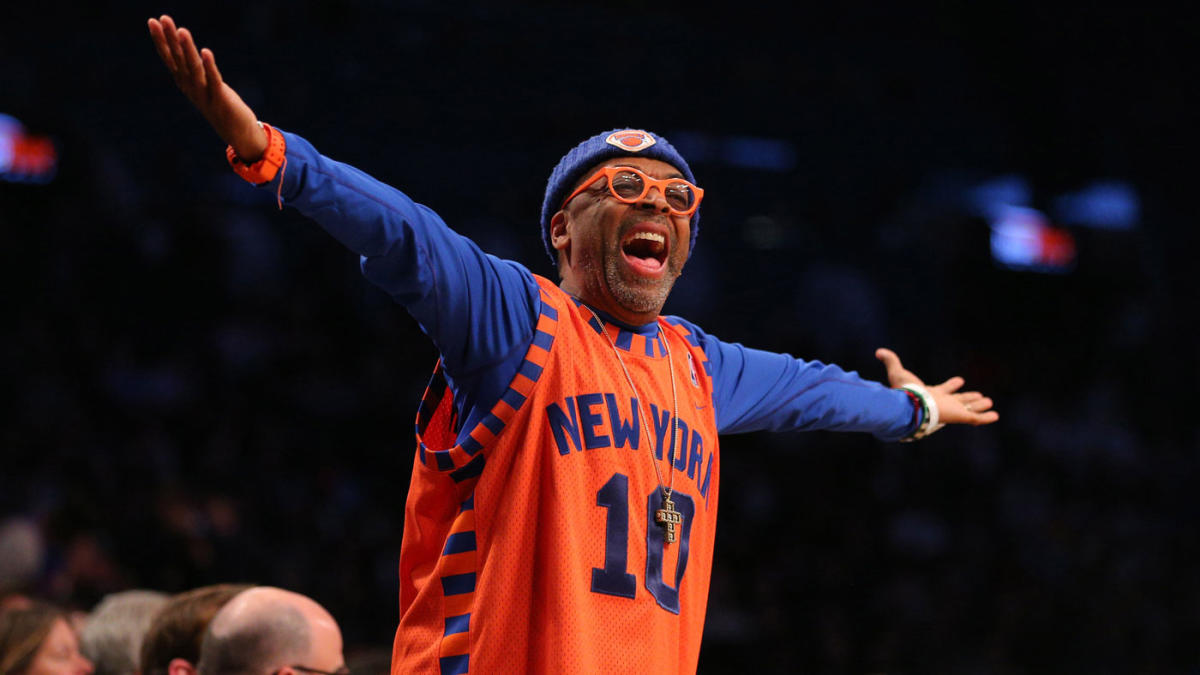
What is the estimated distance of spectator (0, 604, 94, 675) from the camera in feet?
9.59

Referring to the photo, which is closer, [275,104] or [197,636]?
[197,636]

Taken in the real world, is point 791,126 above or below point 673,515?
above

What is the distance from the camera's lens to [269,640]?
8.30ft

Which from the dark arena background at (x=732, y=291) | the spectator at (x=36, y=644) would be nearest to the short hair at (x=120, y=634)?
the spectator at (x=36, y=644)

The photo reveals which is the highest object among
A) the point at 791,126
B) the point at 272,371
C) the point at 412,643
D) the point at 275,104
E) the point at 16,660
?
the point at 791,126

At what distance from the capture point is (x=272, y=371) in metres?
→ 7.09

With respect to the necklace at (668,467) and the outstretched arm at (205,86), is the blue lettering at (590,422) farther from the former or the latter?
the outstretched arm at (205,86)

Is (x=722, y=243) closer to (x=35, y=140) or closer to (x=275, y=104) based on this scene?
(x=275, y=104)

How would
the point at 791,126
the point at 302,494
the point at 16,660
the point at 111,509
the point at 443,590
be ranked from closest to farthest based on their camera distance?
1. the point at 443,590
2. the point at 16,660
3. the point at 111,509
4. the point at 302,494
5. the point at 791,126

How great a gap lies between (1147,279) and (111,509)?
958 cm

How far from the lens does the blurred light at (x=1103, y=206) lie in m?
11.5

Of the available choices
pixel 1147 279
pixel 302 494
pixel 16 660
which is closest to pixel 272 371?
pixel 302 494

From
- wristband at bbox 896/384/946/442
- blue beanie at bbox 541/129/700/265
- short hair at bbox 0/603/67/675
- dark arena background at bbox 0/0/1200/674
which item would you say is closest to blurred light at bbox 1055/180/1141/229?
dark arena background at bbox 0/0/1200/674

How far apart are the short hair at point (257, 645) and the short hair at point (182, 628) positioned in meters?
0.12
